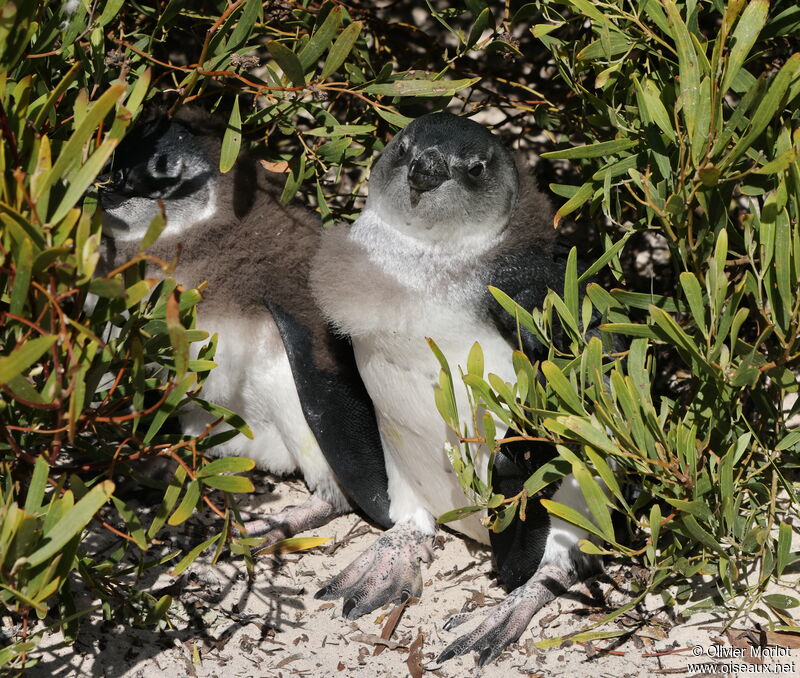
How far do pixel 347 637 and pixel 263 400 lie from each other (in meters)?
0.80

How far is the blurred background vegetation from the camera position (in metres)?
1.54

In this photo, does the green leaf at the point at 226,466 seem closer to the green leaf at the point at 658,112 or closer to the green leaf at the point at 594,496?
the green leaf at the point at 594,496

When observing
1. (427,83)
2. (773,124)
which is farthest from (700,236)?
(427,83)

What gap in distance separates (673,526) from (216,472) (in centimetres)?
98

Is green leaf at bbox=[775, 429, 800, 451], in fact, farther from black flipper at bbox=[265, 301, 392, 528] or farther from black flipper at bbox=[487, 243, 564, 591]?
black flipper at bbox=[265, 301, 392, 528]

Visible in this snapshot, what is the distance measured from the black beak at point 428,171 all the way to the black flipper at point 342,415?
1.98 feet

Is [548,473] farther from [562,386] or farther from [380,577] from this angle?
[380,577]

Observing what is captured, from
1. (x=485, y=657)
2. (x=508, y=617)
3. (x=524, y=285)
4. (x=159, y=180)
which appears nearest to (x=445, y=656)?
(x=485, y=657)

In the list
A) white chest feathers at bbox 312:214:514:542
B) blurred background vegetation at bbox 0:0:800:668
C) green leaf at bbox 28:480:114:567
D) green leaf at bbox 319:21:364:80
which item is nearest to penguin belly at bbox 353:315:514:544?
white chest feathers at bbox 312:214:514:542

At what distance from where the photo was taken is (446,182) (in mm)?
2416

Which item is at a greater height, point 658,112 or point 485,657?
point 658,112

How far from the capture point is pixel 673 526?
79.7 inches

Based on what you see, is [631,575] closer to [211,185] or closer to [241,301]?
[241,301]

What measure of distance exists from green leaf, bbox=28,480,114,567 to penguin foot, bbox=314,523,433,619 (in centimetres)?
108
